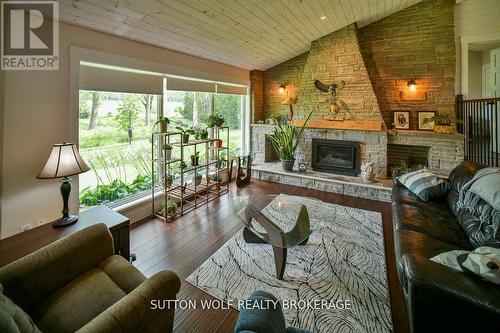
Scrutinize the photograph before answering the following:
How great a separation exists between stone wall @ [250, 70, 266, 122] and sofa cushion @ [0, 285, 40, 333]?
17.9 feet

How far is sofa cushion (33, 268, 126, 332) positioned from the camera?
122 cm

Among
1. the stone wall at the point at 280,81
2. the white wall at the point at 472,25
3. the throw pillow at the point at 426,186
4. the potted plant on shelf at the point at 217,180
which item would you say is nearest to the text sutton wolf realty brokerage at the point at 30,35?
the potted plant on shelf at the point at 217,180

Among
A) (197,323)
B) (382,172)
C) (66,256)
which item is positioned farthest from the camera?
(382,172)

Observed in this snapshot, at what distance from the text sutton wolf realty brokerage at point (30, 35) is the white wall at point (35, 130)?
0.22ft

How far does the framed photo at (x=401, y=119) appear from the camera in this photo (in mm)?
4773

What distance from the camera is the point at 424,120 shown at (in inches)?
180

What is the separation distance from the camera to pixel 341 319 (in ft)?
5.98

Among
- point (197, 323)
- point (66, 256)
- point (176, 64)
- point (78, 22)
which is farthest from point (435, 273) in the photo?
point (176, 64)

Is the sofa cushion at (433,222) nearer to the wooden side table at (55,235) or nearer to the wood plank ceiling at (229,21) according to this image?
the wooden side table at (55,235)

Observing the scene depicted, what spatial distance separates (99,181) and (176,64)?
1.96 meters

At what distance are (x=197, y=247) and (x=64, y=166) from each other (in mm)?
1486

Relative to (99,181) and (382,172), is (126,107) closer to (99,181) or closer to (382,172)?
(99,181)

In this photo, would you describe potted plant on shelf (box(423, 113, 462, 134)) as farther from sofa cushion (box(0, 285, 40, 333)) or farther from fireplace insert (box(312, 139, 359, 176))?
sofa cushion (box(0, 285, 40, 333))

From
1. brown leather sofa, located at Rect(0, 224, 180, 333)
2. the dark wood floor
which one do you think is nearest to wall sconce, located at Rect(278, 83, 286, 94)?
the dark wood floor
